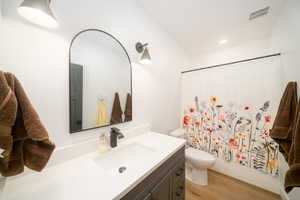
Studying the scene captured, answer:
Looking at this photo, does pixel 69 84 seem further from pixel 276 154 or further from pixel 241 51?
pixel 241 51

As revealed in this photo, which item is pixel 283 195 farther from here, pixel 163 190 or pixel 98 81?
pixel 98 81

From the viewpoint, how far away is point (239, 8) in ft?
4.06

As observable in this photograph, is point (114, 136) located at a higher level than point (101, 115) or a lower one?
lower

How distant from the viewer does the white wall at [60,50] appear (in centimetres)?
60

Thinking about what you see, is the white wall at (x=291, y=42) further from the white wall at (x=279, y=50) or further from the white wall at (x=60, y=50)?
the white wall at (x=60, y=50)

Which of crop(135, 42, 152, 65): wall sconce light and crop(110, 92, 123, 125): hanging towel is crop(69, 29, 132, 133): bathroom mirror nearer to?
crop(110, 92, 123, 125): hanging towel

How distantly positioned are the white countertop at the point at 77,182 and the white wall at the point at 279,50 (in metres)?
1.53

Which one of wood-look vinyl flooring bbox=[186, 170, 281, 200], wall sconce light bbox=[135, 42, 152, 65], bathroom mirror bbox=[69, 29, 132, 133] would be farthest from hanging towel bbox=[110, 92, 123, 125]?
wood-look vinyl flooring bbox=[186, 170, 281, 200]

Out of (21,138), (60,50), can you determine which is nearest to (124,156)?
(21,138)

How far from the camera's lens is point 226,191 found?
4.67 ft

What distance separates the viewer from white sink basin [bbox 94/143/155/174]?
848 millimetres

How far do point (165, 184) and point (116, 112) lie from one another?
2.49ft

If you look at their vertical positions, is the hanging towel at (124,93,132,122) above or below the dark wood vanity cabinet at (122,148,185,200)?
above

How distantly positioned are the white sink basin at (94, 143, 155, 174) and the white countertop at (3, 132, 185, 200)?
93mm
